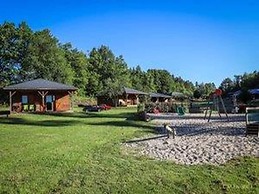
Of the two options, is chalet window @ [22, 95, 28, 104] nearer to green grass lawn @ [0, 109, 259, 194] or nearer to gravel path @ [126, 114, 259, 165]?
gravel path @ [126, 114, 259, 165]

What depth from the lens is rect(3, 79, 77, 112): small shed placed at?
43.4 m

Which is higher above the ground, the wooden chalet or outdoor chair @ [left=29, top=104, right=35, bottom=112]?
the wooden chalet

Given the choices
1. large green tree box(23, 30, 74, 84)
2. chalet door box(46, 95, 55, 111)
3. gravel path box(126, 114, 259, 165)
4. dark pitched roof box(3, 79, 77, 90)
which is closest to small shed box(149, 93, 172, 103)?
large green tree box(23, 30, 74, 84)

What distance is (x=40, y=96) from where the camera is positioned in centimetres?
4591

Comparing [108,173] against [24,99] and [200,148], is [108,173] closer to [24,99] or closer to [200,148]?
[200,148]

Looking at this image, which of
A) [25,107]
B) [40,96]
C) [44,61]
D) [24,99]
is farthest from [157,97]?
[24,99]

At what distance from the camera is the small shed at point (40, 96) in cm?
4344

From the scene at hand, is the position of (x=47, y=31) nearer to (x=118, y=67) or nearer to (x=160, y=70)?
(x=118, y=67)

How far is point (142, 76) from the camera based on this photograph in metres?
126

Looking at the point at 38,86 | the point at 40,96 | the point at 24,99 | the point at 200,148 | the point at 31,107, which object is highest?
the point at 38,86

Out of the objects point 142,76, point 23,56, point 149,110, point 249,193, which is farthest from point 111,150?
point 142,76

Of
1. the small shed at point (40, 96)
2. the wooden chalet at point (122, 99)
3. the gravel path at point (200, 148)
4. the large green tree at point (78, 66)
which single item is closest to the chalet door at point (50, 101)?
the small shed at point (40, 96)

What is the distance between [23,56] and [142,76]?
58225mm

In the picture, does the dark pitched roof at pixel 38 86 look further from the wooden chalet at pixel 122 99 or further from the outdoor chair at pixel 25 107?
the wooden chalet at pixel 122 99
